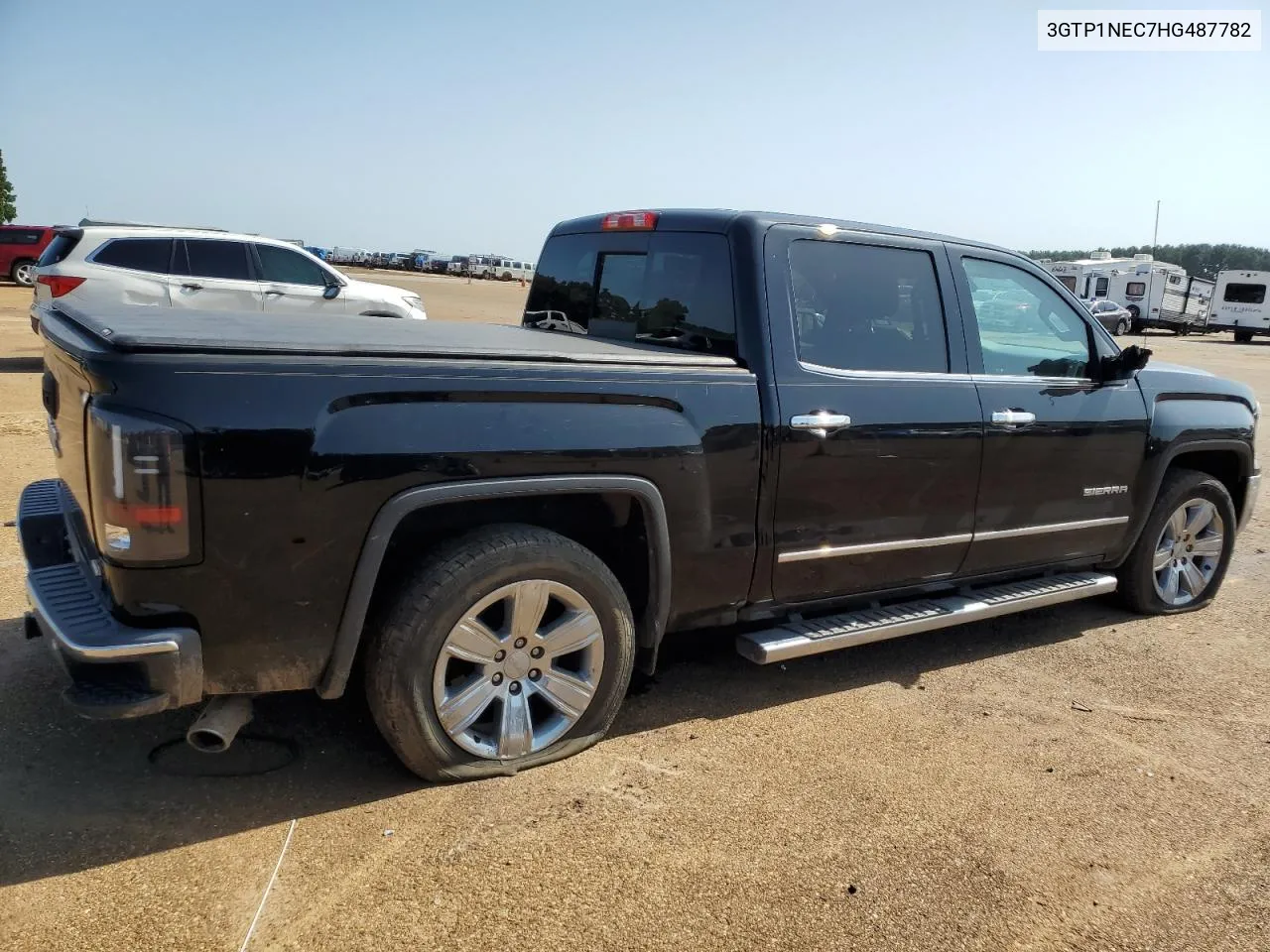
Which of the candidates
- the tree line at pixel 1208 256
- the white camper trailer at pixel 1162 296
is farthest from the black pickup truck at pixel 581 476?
the tree line at pixel 1208 256

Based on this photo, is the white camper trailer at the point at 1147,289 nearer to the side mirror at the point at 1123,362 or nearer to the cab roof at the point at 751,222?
the side mirror at the point at 1123,362

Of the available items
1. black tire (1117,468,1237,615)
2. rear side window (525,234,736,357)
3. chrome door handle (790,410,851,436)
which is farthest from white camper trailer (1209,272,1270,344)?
chrome door handle (790,410,851,436)

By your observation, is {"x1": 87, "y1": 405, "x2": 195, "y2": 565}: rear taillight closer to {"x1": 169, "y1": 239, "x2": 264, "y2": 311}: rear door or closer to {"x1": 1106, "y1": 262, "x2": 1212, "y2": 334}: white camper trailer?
{"x1": 169, "y1": 239, "x2": 264, "y2": 311}: rear door

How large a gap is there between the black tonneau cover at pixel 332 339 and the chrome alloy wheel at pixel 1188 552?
314cm

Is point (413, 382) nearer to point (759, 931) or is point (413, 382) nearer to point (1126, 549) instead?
point (759, 931)

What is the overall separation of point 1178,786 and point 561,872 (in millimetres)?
2278

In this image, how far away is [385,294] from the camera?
486 inches

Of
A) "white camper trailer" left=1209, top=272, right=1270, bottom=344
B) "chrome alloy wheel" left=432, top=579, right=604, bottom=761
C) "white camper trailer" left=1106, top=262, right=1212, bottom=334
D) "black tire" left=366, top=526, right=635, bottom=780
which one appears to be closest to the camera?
"black tire" left=366, top=526, right=635, bottom=780

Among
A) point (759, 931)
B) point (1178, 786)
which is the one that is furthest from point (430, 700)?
point (1178, 786)

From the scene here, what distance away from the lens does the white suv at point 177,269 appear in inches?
424

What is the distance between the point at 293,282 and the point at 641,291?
8.57 metres

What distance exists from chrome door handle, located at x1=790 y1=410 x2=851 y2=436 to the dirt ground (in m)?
1.16

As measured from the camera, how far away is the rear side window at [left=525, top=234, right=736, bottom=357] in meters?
3.74

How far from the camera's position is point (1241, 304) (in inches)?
1432
